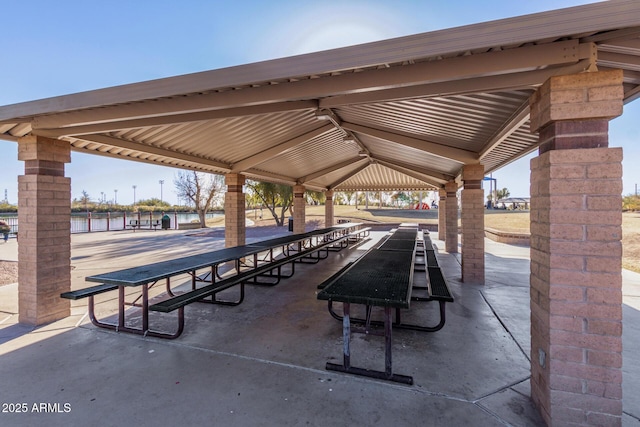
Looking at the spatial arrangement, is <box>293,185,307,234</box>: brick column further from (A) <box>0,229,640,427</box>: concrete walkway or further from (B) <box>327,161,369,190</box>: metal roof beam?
(A) <box>0,229,640,427</box>: concrete walkway

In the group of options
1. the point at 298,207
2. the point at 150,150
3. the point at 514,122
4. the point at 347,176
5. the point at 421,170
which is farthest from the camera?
the point at 347,176

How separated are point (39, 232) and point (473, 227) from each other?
25.5 feet

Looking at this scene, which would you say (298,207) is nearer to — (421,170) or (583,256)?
(421,170)

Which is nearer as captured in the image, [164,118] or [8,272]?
[164,118]

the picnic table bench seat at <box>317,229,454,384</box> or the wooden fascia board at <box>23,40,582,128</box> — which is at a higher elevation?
the wooden fascia board at <box>23,40,582,128</box>

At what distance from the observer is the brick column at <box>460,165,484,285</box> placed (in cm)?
621

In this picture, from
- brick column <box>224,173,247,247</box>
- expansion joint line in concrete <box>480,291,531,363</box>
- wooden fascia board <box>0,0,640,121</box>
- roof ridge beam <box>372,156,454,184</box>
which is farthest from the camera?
roof ridge beam <box>372,156,454,184</box>

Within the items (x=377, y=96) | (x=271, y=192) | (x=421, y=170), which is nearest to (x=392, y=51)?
(x=377, y=96)

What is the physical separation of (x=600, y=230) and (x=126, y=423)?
3.74 metres

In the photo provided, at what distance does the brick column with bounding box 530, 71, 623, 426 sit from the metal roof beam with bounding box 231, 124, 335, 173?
498 centimetres

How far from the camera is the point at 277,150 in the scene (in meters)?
7.14

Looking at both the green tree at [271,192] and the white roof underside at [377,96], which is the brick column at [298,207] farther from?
the green tree at [271,192]

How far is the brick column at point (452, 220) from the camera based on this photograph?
423 inches

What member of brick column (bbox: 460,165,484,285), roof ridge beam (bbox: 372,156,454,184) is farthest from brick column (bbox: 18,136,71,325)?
roof ridge beam (bbox: 372,156,454,184)
